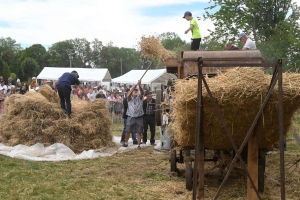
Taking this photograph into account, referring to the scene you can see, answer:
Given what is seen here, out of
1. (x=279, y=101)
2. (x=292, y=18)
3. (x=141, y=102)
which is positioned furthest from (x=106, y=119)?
(x=292, y=18)

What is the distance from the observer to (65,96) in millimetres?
11445

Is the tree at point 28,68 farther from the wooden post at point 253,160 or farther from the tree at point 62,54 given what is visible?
the wooden post at point 253,160

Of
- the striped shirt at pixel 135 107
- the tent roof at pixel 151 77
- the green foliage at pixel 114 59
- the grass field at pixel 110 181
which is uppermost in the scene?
the green foliage at pixel 114 59

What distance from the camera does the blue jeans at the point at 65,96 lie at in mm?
11352

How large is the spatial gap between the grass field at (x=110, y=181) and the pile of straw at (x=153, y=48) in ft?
8.85

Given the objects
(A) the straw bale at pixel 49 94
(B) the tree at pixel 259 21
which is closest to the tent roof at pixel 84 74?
(B) the tree at pixel 259 21

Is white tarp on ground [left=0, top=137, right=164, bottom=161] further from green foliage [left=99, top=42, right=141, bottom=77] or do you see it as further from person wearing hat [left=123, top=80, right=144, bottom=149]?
green foliage [left=99, top=42, right=141, bottom=77]

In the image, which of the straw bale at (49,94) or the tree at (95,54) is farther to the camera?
the tree at (95,54)

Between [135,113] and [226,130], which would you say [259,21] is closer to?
[135,113]

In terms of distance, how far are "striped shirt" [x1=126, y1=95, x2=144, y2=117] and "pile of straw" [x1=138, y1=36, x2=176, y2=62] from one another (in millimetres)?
1725

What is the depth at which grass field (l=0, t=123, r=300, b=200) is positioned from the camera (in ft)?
21.1

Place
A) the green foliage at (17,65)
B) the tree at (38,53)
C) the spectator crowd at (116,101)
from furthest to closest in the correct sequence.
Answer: the tree at (38,53) < the green foliage at (17,65) < the spectator crowd at (116,101)

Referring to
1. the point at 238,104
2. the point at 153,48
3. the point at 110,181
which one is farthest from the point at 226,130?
the point at 153,48

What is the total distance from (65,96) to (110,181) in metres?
4.68
